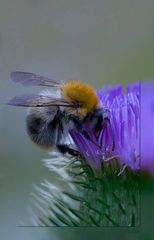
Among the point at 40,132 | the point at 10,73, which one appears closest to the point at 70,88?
the point at 40,132

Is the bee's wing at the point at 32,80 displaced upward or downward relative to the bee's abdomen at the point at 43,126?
upward

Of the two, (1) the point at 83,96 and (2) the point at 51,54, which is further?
(2) the point at 51,54

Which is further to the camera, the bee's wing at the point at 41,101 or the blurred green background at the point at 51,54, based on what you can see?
the blurred green background at the point at 51,54

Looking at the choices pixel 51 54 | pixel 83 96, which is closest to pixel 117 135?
pixel 83 96

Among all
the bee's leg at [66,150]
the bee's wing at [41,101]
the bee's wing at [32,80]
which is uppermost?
the bee's wing at [32,80]

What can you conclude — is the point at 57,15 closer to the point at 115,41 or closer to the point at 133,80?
the point at 115,41

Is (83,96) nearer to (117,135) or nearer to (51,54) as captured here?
(117,135)
